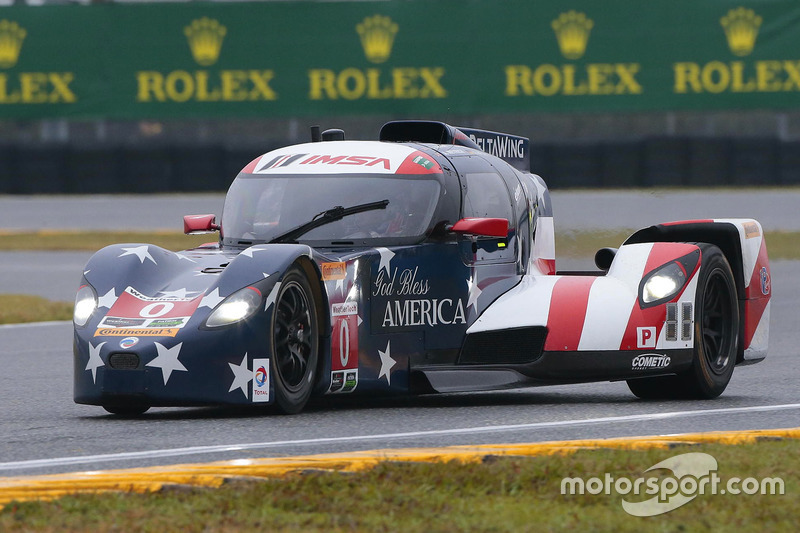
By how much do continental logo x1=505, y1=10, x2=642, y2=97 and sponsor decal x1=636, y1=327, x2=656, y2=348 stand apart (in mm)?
19572

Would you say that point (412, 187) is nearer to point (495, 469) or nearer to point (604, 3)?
point (495, 469)

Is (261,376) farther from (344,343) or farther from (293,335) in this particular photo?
(344,343)

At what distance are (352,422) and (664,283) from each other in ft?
6.43

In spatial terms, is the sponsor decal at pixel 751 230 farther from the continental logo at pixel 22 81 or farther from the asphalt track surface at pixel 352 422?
the continental logo at pixel 22 81

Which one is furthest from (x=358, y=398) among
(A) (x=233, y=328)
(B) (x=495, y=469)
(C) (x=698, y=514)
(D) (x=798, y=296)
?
(D) (x=798, y=296)

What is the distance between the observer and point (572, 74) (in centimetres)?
2667

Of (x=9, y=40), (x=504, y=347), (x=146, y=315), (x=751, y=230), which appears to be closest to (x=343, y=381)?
(x=504, y=347)

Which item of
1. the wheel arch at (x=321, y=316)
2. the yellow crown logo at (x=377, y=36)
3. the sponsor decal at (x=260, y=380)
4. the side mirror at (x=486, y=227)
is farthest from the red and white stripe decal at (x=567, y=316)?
the yellow crown logo at (x=377, y=36)

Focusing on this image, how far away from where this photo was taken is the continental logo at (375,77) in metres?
26.8

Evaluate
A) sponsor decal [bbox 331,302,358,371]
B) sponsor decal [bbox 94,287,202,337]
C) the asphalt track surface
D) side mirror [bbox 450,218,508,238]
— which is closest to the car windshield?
side mirror [bbox 450,218,508,238]

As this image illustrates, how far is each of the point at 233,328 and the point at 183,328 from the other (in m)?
0.22

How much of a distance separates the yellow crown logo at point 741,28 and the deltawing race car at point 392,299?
18.8m

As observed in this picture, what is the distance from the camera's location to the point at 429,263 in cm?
752

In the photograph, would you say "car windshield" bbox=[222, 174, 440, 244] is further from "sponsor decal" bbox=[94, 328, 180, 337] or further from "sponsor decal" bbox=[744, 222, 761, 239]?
"sponsor decal" bbox=[744, 222, 761, 239]
